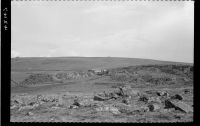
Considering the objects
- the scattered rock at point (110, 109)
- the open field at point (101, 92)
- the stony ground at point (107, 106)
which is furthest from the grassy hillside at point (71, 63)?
the scattered rock at point (110, 109)

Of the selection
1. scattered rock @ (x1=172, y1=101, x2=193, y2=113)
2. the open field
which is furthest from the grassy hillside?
scattered rock @ (x1=172, y1=101, x2=193, y2=113)

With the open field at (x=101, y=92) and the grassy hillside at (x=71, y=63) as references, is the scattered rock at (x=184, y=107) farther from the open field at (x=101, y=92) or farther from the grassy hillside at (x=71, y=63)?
the grassy hillside at (x=71, y=63)

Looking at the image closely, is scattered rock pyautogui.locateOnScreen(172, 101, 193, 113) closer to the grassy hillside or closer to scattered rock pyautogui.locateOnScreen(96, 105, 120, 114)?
scattered rock pyautogui.locateOnScreen(96, 105, 120, 114)

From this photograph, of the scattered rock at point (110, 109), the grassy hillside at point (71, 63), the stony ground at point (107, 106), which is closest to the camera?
the stony ground at point (107, 106)

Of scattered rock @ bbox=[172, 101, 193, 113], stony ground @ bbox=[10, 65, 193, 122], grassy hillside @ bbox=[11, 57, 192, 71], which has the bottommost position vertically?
stony ground @ bbox=[10, 65, 193, 122]

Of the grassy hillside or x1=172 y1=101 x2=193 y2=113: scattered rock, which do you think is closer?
x1=172 y1=101 x2=193 y2=113: scattered rock

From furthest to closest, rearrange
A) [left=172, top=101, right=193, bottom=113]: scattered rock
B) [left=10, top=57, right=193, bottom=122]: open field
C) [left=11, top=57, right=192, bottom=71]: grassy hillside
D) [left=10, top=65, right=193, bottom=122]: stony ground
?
[left=11, top=57, right=192, bottom=71]: grassy hillside, [left=10, top=57, right=193, bottom=122]: open field, [left=172, top=101, right=193, bottom=113]: scattered rock, [left=10, top=65, right=193, bottom=122]: stony ground

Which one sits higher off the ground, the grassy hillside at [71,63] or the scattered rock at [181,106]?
the grassy hillside at [71,63]

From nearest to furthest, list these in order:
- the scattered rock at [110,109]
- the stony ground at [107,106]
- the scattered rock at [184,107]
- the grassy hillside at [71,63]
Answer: the stony ground at [107,106] < the scattered rock at [184,107] < the scattered rock at [110,109] < the grassy hillside at [71,63]
